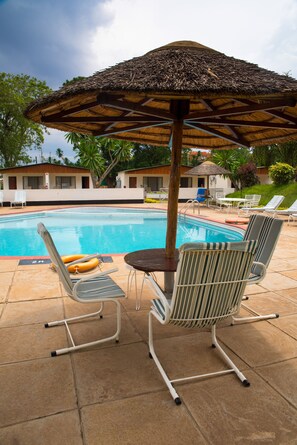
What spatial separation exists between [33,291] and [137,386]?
2.57 m

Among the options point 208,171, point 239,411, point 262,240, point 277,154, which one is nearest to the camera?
point 239,411

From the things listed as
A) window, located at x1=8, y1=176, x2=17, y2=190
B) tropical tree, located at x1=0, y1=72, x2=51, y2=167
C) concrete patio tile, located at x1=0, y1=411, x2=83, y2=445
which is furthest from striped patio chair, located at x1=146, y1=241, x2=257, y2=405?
tropical tree, located at x1=0, y1=72, x2=51, y2=167

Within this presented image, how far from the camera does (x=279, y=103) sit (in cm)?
306

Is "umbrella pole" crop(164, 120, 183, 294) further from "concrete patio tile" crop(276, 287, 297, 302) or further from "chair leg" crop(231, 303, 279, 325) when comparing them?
"concrete patio tile" crop(276, 287, 297, 302)

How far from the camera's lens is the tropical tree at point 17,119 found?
28423 mm

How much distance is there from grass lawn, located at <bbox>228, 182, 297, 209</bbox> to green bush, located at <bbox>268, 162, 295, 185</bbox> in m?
0.47

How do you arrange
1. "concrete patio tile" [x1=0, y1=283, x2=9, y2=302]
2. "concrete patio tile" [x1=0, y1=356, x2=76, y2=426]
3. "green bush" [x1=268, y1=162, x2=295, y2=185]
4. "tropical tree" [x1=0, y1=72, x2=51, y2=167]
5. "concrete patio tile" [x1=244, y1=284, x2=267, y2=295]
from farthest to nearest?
"tropical tree" [x1=0, y1=72, x2=51, y2=167] → "green bush" [x1=268, y1=162, x2=295, y2=185] → "concrete patio tile" [x1=244, y1=284, x2=267, y2=295] → "concrete patio tile" [x1=0, y1=283, x2=9, y2=302] → "concrete patio tile" [x1=0, y1=356, x2=76, y2=426]

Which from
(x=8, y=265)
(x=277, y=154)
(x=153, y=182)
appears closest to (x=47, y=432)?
(x=8, y=265)

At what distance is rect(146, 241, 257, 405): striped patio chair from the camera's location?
2225mm

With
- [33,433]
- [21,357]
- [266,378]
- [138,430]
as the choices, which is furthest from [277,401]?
[21,357]

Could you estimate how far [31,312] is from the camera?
144 inches

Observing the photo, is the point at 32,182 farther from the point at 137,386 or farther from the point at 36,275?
the point at 137,386

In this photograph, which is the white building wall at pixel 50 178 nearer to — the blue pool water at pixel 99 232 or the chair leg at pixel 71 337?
the blue pool water at pixel 99 232

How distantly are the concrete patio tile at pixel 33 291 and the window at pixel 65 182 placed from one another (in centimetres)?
2713
